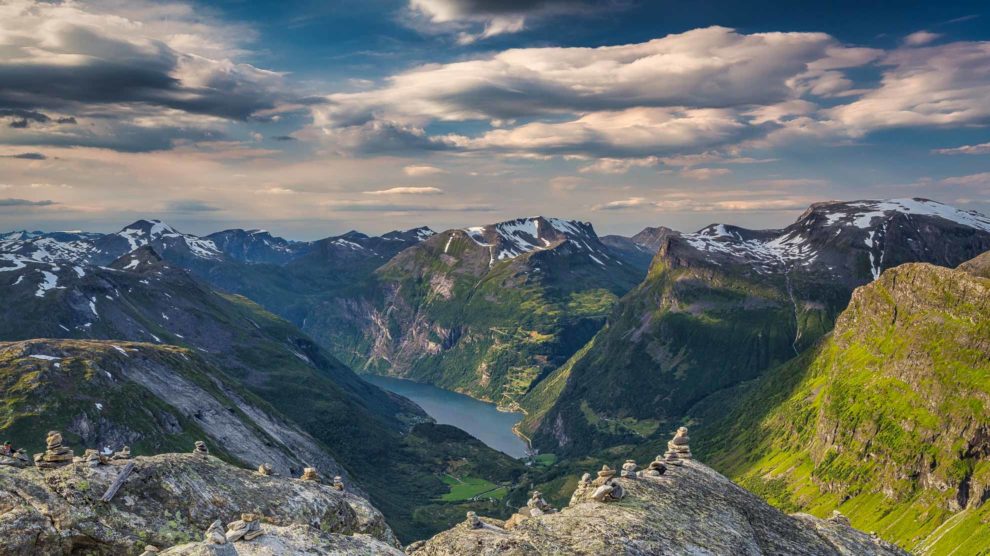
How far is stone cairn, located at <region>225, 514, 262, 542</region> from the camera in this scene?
2498cm

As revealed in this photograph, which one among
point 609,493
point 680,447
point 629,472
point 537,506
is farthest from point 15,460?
point 680,447

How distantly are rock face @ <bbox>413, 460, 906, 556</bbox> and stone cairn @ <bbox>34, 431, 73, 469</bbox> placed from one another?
19909mm

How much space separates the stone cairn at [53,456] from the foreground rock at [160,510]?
161 cm

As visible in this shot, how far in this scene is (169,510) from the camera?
3338 cm

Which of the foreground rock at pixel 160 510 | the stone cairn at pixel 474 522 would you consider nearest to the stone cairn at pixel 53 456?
the foreground rock at pixel 160 510

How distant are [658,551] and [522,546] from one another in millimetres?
6330

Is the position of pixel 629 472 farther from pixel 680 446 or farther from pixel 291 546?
pixel 291 546

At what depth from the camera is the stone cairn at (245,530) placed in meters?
25.0

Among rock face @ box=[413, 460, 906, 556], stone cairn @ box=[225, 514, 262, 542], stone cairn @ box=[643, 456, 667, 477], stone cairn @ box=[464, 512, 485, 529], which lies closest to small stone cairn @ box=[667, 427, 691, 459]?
rock face @ box=[413, 460, 906, 556]

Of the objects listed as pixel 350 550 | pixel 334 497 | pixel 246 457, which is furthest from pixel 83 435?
pixel 350 550

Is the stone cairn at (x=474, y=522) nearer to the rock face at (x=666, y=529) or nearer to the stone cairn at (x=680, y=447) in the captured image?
the rock face at (x=666, y=529)

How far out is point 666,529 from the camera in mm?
31969

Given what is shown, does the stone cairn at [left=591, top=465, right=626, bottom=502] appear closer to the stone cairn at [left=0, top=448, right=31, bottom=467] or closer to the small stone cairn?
the small stone cairn

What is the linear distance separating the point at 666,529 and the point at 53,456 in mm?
32049
